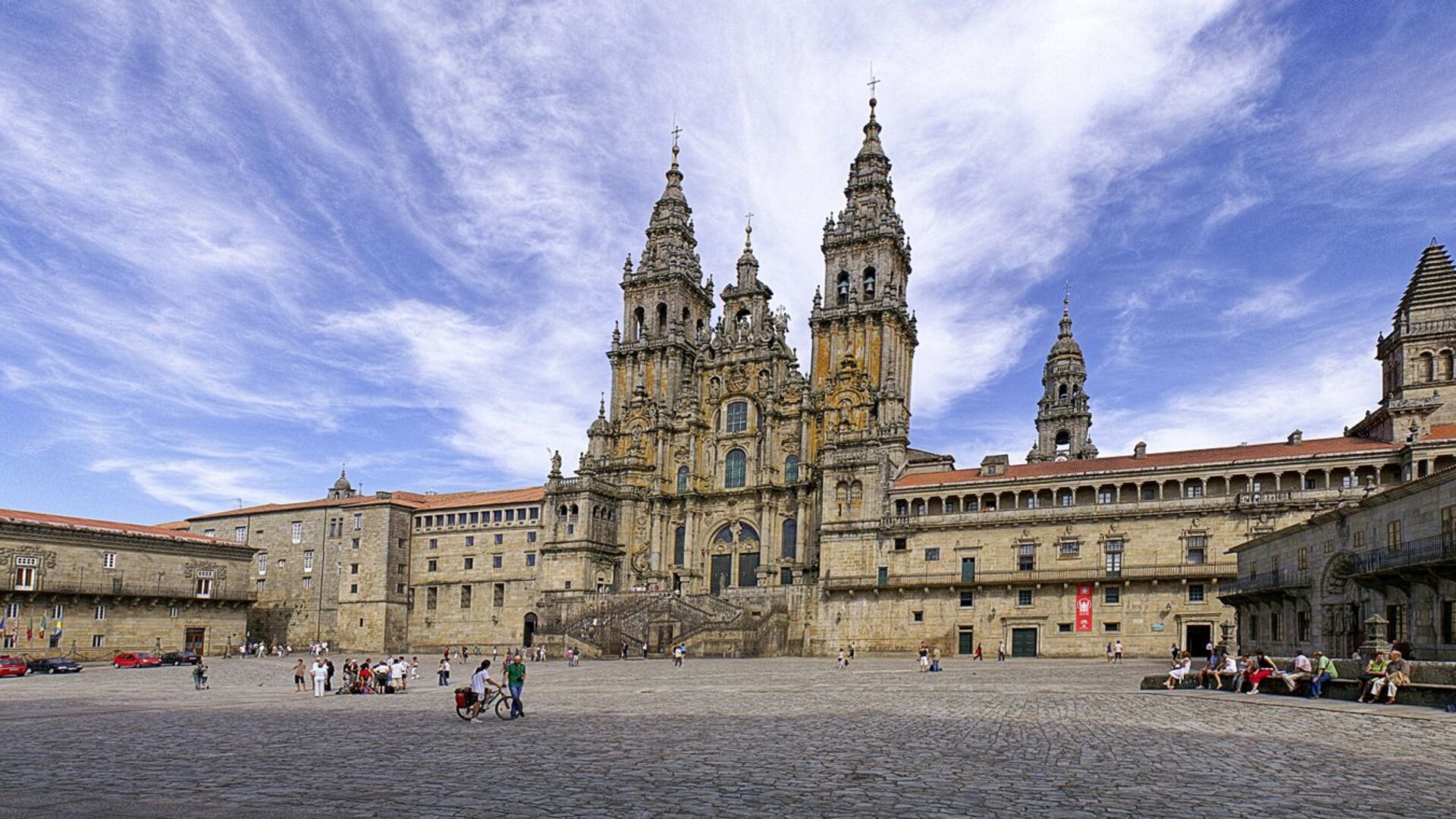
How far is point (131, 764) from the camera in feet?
A: 52.6

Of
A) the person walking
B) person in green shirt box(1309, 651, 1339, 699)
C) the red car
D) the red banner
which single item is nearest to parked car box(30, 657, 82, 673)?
the red car

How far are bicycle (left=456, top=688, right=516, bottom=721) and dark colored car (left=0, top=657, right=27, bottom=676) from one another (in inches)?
1374

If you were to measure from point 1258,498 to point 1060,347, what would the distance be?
52.2 m

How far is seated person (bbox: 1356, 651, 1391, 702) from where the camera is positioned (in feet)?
79.4

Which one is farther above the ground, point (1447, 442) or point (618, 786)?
point (1447, 442)

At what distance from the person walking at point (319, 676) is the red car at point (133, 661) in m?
33.1

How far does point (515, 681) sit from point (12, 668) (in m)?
37.5

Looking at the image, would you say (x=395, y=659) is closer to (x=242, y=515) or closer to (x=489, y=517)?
(x=489, y=517)

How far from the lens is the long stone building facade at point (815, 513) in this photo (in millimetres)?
58250

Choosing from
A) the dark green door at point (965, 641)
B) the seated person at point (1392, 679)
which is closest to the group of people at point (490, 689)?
the seated person at point (1392, 679)

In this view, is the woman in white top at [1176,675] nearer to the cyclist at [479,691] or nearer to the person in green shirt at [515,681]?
the person in green shirt at [515,681]

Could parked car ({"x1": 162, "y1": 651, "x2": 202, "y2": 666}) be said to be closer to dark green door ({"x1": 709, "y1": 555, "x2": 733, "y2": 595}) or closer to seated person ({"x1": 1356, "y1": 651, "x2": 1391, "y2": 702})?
dark green door ({"x1": 709, "y1": 555, "x2": 733, "y2": 595})

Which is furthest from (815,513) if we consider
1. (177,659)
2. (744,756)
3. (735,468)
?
(744,756)

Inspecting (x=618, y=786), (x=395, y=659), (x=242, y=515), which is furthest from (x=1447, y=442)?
(x=242, y=515)
